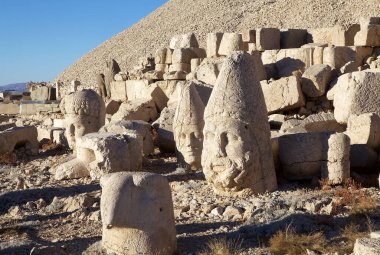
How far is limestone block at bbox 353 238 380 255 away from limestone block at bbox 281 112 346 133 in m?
4.89

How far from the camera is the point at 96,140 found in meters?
9.62

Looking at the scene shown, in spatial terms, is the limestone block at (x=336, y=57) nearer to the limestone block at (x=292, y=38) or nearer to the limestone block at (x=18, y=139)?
the limestone block at (x=292, y=38)

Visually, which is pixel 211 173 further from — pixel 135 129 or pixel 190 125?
pixel 135 129

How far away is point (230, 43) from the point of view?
1706 cm

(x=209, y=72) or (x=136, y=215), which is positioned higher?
(x=209, y=72)

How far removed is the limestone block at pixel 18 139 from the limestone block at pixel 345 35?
8897 mm

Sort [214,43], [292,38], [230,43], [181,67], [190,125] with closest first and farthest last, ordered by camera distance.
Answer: [190,125] → [230,43] → [214,43] → [292,38] → [181,67]

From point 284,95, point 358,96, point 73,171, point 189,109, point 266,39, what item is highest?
point 266,39

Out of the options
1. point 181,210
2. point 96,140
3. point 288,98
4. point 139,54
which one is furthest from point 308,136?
point 139,54

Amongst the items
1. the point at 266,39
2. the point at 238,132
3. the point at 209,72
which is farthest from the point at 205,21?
the point at 238,132

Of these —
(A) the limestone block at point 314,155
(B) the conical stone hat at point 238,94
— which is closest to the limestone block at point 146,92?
(A) the limestone block at point 314,155

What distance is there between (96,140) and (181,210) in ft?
8.52

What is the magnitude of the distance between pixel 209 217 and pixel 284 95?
235 inches

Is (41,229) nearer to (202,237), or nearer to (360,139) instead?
(202,237)
